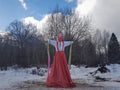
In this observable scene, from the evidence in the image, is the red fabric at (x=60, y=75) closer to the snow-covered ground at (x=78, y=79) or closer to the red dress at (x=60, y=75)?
the red dress at (x=60, y=75)

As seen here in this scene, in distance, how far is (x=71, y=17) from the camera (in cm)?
4806

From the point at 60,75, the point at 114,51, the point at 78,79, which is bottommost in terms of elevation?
the point at 78,79

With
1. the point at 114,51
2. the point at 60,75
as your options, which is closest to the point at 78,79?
the point at 60,75

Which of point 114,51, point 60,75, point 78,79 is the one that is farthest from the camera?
point 114,51

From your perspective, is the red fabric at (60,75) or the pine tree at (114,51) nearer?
the red fabric at (60,75)

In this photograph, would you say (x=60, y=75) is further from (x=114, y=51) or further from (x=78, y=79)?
(x=114, y=51)

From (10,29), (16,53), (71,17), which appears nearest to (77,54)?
(71,17)

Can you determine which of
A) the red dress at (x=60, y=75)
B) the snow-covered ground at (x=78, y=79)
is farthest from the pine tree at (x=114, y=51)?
the red dress at (x=60, y=75)

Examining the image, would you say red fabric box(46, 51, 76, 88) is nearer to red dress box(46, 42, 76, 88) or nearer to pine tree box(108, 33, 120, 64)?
red dress box(46, 42, 76, 88)

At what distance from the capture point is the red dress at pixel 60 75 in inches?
475

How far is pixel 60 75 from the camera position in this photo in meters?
12.2

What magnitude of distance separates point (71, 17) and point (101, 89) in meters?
37.8

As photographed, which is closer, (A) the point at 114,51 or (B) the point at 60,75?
(B) the point at 60,75

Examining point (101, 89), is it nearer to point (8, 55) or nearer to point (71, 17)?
Answer: point (8, 55)
